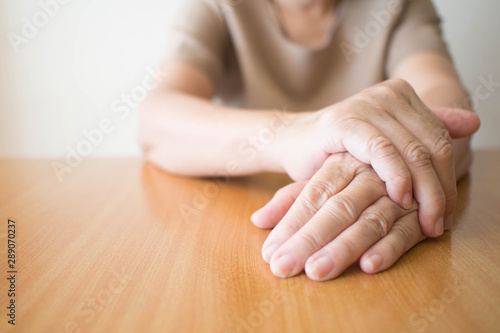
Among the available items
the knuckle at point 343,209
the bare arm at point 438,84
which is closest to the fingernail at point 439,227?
the knuckle at point 343,209

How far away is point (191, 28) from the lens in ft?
3.30

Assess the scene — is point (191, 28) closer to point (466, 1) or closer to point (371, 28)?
point (371, 28)

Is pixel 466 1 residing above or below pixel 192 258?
below

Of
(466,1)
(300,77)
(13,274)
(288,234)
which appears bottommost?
(466,1)

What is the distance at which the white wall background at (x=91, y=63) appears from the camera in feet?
4.98

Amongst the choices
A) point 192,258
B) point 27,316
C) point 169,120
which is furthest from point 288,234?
point 169,120

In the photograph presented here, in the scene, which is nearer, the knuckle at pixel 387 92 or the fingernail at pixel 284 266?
the fingernail at pixel 284 266

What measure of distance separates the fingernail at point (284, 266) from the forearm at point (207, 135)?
25 cm

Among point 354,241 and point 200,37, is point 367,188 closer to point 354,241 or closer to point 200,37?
point 354,241

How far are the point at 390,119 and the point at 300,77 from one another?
2.00ft

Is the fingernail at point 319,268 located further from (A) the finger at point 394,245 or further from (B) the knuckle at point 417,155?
(B) the knuckle at point 417,155

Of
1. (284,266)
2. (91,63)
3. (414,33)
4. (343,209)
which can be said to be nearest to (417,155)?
(343,209)

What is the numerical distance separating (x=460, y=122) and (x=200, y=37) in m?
0.64

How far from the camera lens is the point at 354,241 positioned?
43 centimetres
